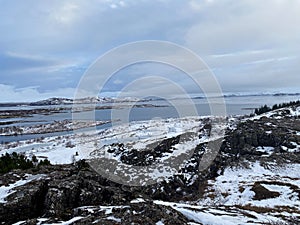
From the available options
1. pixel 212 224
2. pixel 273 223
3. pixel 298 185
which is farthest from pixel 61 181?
pixel 298 185

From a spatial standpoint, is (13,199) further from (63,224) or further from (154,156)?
(154,156)

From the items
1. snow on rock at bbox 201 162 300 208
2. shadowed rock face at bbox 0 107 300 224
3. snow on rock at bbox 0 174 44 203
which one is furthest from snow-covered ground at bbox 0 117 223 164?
snow on rock at bbox 0 174 44 203

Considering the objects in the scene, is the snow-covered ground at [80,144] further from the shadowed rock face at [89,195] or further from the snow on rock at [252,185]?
the shadowed rock face at [89,195]

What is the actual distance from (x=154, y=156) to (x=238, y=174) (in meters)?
12.9

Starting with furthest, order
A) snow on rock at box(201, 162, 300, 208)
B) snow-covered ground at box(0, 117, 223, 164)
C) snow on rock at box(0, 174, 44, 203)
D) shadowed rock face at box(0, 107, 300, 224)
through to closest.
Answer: snow-covered ground at box(0, 117, 223, 164)
snow on rock at box(201, 162, 300, 208)
snow on rock at box(0, 174, 44, 203)
shadowed rock face at box(0, 107, 300, 224)

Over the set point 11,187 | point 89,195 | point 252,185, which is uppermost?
point 11,187

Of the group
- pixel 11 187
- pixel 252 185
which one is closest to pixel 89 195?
pixel 11 187

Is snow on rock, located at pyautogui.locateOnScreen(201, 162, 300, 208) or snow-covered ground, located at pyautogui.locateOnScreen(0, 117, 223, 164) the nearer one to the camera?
snow on rock, located at pyautogui.locateOnScreen(201, 162, 300, 208)

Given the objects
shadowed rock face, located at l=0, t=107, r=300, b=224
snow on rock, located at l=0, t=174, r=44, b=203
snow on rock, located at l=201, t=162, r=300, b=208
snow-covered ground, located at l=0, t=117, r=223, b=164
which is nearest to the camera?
shadowed rock face, located at l=0, t=107, r=300, b=224

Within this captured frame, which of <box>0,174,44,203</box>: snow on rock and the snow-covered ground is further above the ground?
<box>0,174,44,203</box>: snow on rock

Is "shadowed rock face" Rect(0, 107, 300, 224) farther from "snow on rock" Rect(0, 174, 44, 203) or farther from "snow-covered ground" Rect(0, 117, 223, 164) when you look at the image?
"snow-covered ground" Rect(0, 117, 223, 164)

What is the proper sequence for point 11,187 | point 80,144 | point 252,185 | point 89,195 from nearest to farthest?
point 89,195 → point 11,187 → point 252,185 → point 80,144

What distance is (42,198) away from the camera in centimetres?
1620

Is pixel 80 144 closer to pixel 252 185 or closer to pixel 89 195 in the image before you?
pixel 252 185
